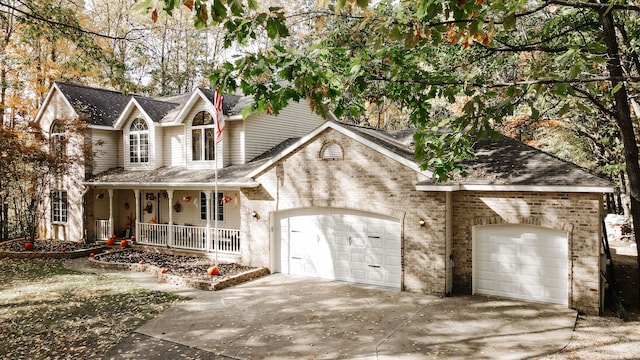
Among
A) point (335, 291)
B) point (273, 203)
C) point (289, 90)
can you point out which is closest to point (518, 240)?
point (335, 291)

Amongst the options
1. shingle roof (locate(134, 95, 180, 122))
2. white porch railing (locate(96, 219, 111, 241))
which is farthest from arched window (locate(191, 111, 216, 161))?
white porch railing (locate(96, 219, 111, 241))

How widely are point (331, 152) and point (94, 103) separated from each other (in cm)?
1498

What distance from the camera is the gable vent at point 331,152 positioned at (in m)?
13.1

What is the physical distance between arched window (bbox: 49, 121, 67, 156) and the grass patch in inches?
239

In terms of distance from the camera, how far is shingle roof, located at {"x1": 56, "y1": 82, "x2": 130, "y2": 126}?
20594 millimetres

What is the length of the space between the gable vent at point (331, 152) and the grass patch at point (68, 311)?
19.3ft

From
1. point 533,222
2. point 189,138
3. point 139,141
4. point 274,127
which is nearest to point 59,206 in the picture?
point 139,141

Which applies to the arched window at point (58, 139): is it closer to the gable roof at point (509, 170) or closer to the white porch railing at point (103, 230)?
the white porch railing at point (103, 230)

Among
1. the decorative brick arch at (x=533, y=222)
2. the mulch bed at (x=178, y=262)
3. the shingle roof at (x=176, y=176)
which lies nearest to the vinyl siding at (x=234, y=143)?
the shingle roof at (x=176, y=176)

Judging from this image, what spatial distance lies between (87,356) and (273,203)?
7383 millimetres

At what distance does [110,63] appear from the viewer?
912 cm

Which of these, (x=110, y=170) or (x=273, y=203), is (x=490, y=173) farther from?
(x=110, y=170)

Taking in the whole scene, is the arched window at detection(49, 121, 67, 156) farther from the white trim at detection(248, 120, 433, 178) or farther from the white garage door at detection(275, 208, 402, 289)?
the white garage door at detection(275, 208, 402, 289)

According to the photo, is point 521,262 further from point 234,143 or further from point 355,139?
point 234,143
